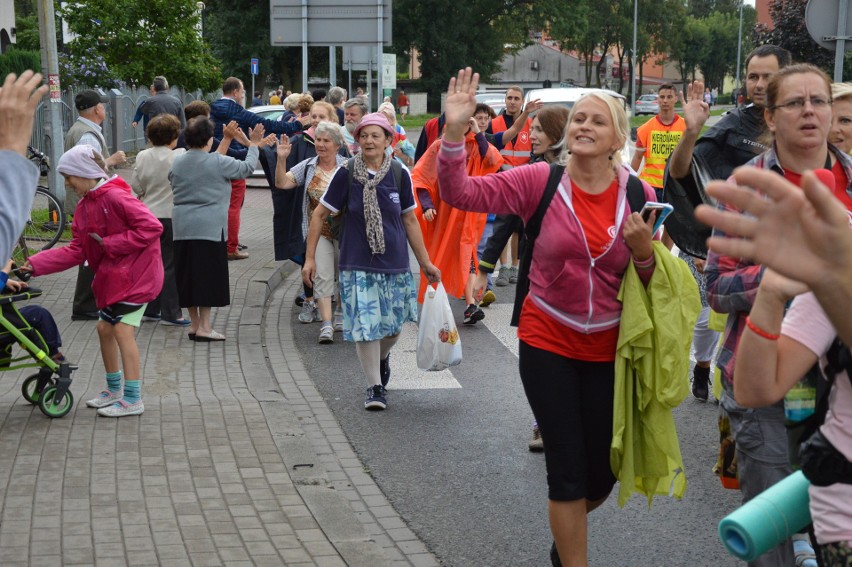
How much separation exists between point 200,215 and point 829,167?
21.3 feet

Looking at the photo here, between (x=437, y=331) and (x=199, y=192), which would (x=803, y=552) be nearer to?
(x=437, y=331)

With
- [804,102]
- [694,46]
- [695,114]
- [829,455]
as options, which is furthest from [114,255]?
[694,46]

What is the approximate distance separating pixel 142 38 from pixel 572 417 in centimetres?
2376

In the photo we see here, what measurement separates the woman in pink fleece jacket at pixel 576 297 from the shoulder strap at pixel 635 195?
2 centimetres

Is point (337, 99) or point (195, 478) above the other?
point (337, 99)

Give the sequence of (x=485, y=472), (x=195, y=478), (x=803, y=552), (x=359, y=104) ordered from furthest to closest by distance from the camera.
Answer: (x=359, y=104) → (x=485, y=472) → (x=195, y=478) → (x=803, y=552)

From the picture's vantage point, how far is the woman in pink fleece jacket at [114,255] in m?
7.09

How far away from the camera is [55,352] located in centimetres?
722

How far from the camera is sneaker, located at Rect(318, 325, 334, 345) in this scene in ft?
32.5

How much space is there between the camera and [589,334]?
14.5ft

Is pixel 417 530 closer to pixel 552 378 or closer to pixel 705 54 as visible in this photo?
pixel 552 378

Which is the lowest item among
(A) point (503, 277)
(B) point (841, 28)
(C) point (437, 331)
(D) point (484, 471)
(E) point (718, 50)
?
(A) point (503, 277)

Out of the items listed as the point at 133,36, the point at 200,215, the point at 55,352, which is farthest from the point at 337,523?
the point at 133,36

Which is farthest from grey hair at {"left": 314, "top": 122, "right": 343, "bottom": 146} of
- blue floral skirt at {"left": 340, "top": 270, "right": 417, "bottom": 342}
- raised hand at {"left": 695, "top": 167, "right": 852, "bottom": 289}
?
raised hand at {"left": 695, "top": 167, "right": 852, "bottom": 289}
